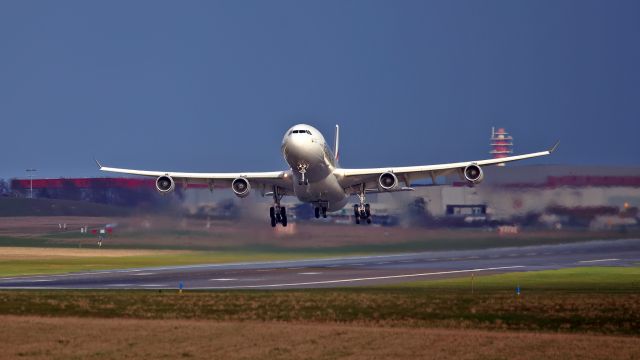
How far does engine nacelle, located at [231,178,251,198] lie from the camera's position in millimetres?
69312

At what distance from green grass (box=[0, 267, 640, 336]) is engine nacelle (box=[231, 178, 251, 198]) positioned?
11764 mm

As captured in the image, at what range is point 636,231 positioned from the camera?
94.6m

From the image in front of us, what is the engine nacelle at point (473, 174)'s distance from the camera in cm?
6806

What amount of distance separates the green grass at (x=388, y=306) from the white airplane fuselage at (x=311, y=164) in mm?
7478

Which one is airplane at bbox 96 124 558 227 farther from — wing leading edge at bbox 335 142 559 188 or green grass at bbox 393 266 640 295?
green grass at bbox 393 266 640 295

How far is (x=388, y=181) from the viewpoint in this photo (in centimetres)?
6888

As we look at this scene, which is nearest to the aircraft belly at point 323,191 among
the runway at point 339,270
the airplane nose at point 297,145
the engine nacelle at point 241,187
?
the engine nacelle at point 241,187

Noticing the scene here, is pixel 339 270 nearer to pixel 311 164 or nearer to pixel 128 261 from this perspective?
pixel 311 164

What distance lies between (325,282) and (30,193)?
2840 inches

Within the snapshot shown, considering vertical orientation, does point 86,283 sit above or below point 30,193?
below

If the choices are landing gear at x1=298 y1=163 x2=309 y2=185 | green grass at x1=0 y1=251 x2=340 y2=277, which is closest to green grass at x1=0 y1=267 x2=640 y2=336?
landing gear at x1=298 y1=163 x2=309 y2=185

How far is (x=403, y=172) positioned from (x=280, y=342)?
33312 mm

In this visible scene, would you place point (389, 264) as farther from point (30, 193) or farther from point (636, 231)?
point (30, 193)

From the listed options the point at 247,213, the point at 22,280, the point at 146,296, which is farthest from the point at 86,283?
the point at 247,213
